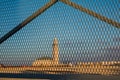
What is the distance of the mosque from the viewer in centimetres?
559

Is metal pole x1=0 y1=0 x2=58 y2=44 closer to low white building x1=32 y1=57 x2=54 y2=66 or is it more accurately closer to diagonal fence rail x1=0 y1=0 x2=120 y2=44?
diagonal fence rail x1=0 y1=0 x2=120 y2=44

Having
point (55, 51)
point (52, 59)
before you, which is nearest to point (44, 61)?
point (52, 59)

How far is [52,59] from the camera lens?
5773mm

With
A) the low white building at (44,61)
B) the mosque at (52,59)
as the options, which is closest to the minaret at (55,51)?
the mosque at (52,59)

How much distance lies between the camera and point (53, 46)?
5781mm

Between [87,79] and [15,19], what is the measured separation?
2163 millimetres

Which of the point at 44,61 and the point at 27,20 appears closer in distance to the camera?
the point at 44,61

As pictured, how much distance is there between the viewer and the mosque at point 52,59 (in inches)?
220

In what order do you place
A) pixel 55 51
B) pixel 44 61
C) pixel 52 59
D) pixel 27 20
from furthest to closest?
pixel 27 20 → pixel 44 61 → pixel 52 59 → pixel 55 51

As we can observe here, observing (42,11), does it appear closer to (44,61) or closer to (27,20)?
(27,20)

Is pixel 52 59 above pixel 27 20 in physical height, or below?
below

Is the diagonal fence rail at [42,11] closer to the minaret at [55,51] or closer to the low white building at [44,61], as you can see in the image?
the minaret at [55,51]

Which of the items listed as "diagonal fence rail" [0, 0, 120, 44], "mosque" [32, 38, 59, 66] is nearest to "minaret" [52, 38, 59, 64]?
"mosque" [32, 38, 59, 66]

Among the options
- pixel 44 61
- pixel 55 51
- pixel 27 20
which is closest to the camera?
pixel 55 51
